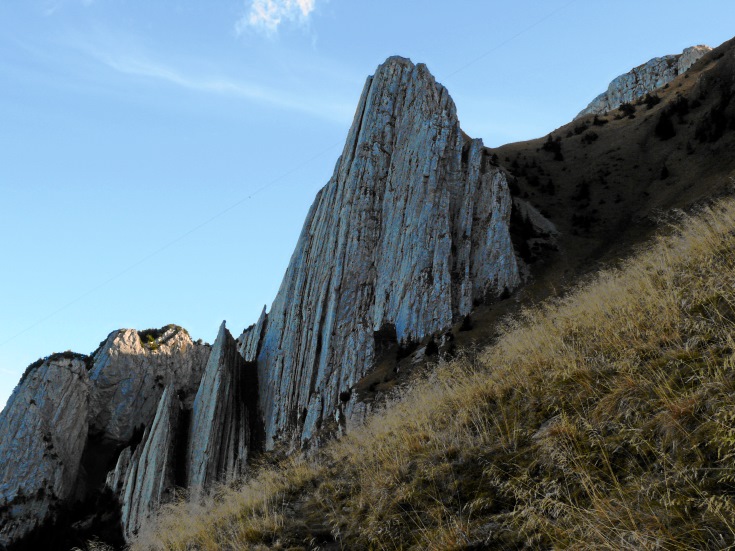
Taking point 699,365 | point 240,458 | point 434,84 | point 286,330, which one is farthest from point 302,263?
point 699,365

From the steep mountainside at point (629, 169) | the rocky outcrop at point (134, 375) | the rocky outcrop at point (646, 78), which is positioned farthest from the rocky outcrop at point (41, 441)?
the rocky outcrop at point (646, 78)

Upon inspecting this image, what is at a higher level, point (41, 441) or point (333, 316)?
point (41, 441)

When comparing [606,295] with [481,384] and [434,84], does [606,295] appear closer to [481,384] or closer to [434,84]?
[481,384]

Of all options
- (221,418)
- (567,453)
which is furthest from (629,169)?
(567,453)

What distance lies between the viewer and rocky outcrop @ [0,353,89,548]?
5144 centimetres

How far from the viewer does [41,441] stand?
55.3 meters

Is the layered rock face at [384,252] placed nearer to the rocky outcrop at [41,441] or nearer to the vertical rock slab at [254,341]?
the vertical rock slab at [254,341]

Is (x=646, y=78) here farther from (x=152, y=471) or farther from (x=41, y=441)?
(x=41, y=441)

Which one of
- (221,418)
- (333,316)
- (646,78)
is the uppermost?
(646,78)

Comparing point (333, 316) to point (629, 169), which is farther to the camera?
point (629, 169)

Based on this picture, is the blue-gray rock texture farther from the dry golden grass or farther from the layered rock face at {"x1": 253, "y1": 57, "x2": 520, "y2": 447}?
the dry golden grass

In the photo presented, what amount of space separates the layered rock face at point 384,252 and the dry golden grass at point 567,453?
25.7 m

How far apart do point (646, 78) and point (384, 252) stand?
87.0 metres

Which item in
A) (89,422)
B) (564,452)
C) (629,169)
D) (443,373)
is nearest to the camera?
(564,452)
